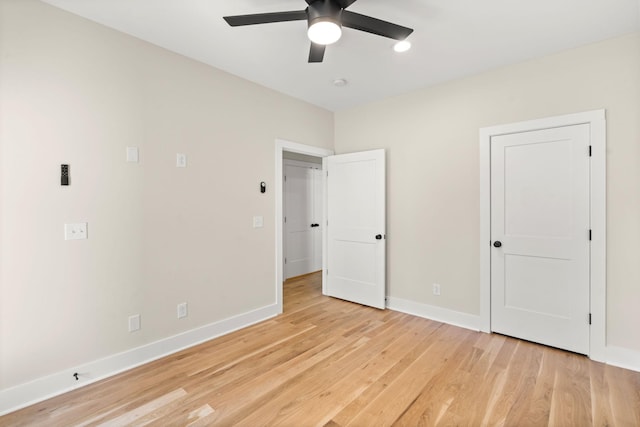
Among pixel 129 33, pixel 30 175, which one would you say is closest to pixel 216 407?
pixel 30 175

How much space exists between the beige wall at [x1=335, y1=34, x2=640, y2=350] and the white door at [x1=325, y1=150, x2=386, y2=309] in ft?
0.55

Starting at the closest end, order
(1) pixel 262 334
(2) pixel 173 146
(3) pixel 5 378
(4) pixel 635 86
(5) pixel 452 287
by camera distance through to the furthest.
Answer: (3) pixel 5 378
(4) pixel 635 86
(2) pixel 173 146
(1) pixel 262 334
(5) pixel 452 287

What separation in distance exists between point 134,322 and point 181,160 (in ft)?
4.75

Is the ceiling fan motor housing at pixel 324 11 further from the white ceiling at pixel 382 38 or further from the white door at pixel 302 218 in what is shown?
the white door at pixel 302 218

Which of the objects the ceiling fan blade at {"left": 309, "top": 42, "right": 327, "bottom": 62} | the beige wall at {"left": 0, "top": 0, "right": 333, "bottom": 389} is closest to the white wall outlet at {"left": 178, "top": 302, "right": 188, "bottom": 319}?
the beige wall at {"left": 0, "top": 0, "right": 333, "bottom": 389}

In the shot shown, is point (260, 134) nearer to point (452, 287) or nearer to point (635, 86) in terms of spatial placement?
point (452, 287)

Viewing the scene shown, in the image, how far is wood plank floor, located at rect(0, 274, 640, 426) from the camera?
5.94ft

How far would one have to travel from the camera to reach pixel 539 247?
2.75 m

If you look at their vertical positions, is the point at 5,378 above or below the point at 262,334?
above

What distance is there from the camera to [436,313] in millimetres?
3373

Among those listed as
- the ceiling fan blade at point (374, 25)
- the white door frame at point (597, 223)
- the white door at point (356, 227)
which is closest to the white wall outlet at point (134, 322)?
the white door at point (356, 227)

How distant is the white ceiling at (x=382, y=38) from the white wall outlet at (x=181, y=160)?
932mm

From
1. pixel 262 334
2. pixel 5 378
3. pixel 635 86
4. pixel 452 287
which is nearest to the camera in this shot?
pixel 5 378

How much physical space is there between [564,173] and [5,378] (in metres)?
4.50
